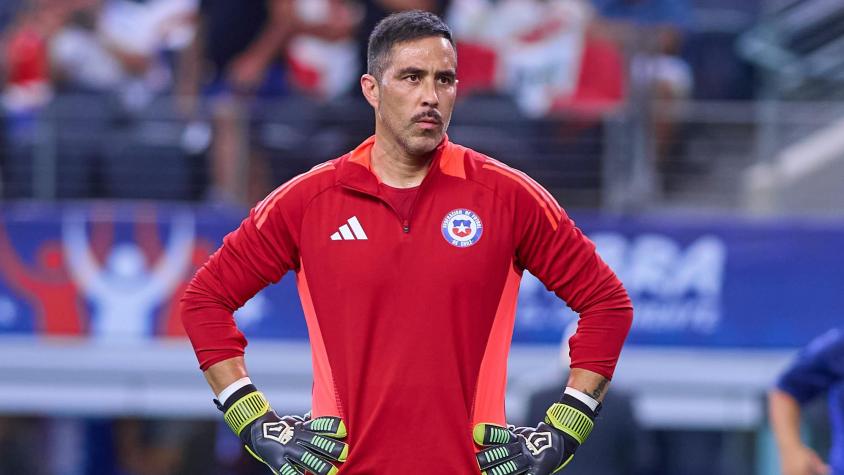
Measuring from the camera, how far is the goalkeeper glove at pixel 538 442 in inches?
155

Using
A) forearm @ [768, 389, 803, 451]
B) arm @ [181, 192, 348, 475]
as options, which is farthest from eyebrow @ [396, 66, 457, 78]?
forearm @ [768, 389, 803, 451]

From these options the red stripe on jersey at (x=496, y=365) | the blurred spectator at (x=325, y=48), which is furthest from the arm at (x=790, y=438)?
the blurred spectator at (x=325, y=48)

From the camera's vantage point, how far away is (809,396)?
235 inches

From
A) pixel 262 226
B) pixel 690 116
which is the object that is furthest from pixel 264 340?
pixel 262 226

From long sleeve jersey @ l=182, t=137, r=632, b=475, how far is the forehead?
258 millimetres

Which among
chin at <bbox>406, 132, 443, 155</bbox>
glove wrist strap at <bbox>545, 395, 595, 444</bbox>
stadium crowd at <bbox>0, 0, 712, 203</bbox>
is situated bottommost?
glove wrist strap at <bbox>545, 395, 595, 444</bbox>

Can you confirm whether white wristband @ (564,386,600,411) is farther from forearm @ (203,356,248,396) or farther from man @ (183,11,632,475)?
forearm @ (203,356,248,396)

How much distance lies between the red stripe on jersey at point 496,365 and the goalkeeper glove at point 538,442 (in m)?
0.05

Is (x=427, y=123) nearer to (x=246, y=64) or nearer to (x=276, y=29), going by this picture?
(x=276, y=29)

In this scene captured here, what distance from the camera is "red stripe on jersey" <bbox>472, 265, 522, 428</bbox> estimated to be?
4020 mm

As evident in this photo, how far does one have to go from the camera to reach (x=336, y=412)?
4.00 meters

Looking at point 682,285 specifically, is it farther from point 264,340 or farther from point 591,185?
point 264,340

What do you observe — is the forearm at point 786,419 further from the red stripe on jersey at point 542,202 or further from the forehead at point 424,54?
the forehead at point 424,54

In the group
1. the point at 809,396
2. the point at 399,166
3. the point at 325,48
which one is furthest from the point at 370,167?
the point at 325,48
